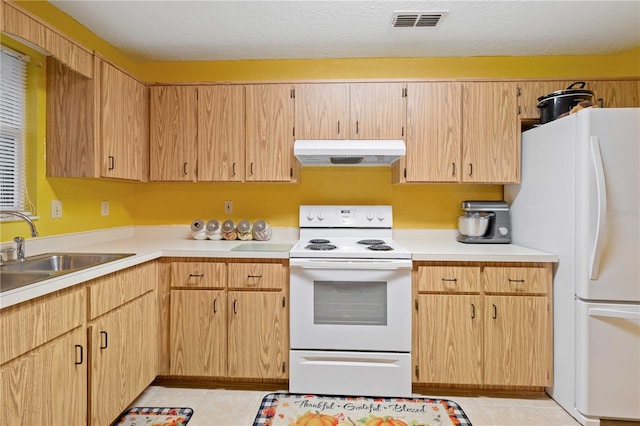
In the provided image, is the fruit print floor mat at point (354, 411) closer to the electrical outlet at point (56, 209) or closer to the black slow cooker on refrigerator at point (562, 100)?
the electrical outlet at point (56, 209)

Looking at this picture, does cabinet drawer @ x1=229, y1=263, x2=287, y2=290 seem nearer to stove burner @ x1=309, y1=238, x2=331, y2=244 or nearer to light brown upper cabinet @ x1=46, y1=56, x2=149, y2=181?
stove burner @ x1=309, y1=238, x2=331, y2=244

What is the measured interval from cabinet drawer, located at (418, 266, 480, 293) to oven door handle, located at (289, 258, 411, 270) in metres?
0.16

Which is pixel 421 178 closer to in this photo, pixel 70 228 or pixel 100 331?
pixel 100 331

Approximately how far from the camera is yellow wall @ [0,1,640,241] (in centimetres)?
277

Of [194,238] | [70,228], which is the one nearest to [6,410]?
[70,228]

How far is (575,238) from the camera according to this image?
6.32ft

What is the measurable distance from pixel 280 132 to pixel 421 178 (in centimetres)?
111

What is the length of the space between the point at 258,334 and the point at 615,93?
3028mm

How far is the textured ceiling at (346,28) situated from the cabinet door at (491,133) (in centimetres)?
41

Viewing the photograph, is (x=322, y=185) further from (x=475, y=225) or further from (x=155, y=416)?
(x=155, y=416)

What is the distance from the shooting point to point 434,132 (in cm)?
252

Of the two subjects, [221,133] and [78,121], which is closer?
[78,121]

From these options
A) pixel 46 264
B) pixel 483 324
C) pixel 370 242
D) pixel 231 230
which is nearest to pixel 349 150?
pixel 370 242

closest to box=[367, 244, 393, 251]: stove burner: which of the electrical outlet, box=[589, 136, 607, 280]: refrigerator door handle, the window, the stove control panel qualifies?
the stove control panel
